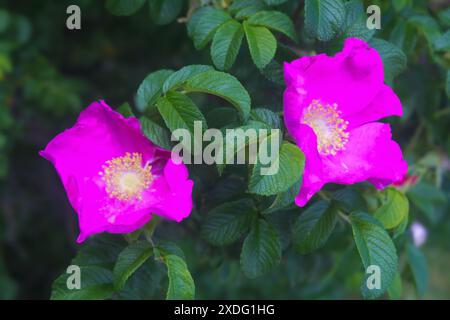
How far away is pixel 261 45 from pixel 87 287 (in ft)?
1.72

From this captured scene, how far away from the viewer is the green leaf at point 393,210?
1.26 meters

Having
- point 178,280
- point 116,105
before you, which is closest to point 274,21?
point 178,280

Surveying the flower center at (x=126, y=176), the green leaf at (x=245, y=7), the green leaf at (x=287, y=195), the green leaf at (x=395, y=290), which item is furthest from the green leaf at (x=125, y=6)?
the green leaf at (x=395, y=290)

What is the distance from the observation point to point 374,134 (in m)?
1.19

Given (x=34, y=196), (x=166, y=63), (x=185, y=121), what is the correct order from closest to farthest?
(x=185, y=121) → (x=166, y=63) → (x=34, y=196)

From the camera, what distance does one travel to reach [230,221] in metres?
1.26

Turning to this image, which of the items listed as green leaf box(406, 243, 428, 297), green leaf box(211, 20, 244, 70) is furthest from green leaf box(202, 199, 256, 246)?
green leaf box(406, 243, 428, 297)

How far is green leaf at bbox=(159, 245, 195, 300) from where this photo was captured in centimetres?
108

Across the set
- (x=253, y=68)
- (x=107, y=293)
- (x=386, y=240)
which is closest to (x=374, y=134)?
(x=386, y=240)

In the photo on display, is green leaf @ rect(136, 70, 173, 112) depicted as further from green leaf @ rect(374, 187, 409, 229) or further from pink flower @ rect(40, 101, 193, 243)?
green leaf @ rect(374, 187, 409, 229)

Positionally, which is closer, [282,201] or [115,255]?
[282,201]

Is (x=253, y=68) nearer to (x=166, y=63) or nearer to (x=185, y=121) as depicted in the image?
(x=185, y=121)

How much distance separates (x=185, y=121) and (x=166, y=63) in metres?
1.09

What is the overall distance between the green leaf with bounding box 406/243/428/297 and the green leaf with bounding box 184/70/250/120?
798mm
